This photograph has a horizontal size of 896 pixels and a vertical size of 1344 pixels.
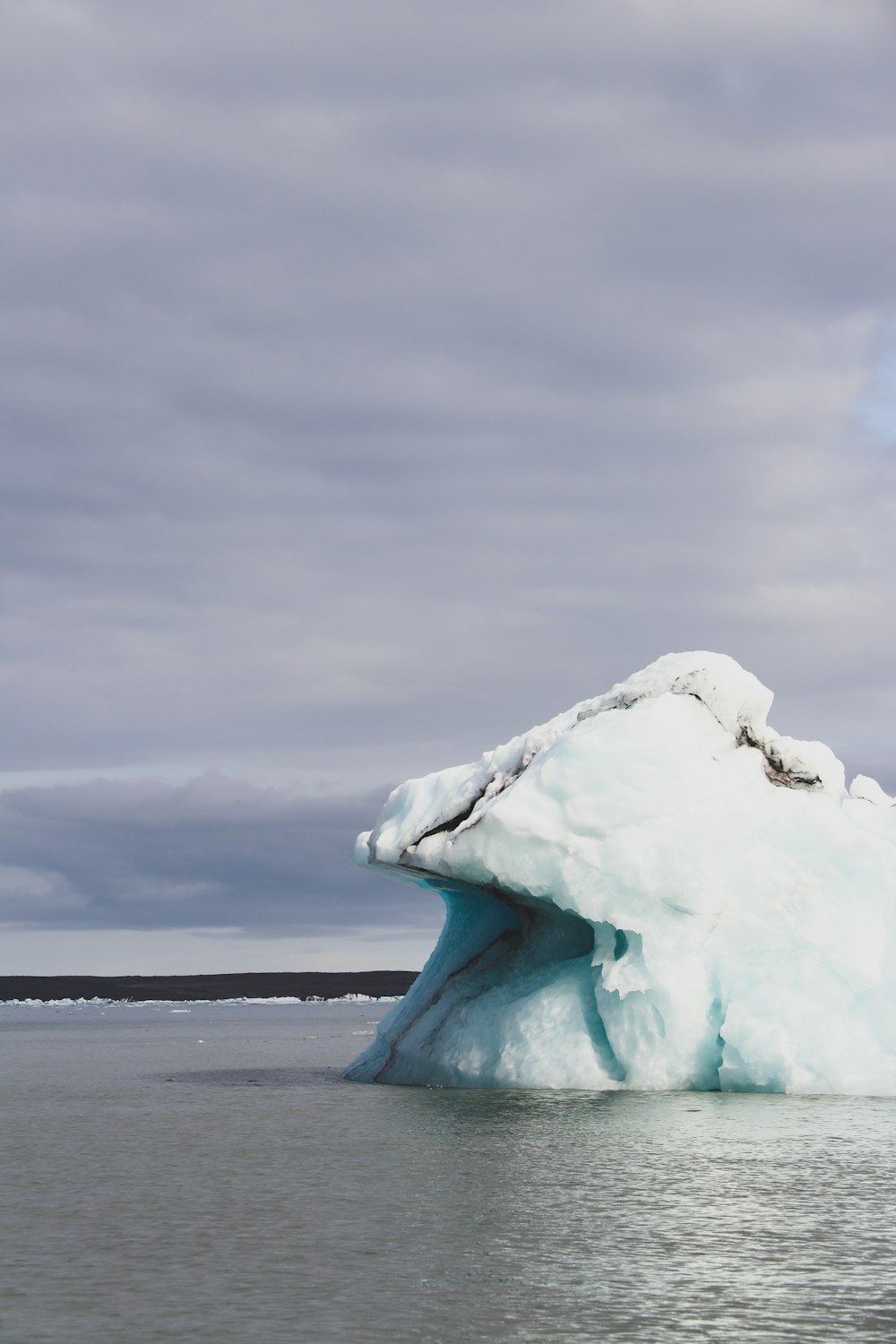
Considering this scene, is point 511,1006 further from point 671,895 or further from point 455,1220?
point 455,1220

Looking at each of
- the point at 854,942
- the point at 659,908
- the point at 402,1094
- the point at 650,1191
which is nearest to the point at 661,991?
the point at 659,908

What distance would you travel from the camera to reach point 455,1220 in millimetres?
8906

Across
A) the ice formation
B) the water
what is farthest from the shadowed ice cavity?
the water

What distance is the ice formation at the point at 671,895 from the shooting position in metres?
16.2

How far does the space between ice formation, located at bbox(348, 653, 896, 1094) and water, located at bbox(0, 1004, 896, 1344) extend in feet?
1.78

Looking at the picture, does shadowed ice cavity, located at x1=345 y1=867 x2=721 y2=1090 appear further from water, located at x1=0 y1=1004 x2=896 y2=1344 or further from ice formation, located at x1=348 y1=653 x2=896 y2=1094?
water, located at x1=0 y1=1004 x2=896 y2=1344

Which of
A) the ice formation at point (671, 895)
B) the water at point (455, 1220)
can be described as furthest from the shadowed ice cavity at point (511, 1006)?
the water at point (455, 1220)

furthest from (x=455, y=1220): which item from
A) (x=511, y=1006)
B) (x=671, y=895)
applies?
(x=511, y=1006)

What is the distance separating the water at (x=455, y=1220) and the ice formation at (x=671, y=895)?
0.54 meters

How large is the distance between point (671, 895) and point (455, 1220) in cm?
803

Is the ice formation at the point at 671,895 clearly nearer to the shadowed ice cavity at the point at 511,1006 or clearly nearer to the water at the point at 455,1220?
the shadowed ice cavity at the point at 511,1006

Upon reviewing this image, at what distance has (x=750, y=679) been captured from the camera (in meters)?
18.0

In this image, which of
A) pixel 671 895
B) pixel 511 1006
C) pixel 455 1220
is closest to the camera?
pixel 455 1220

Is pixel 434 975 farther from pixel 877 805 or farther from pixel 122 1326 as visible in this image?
pixel 122 1326
